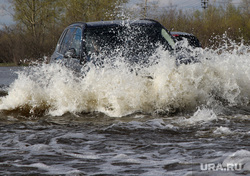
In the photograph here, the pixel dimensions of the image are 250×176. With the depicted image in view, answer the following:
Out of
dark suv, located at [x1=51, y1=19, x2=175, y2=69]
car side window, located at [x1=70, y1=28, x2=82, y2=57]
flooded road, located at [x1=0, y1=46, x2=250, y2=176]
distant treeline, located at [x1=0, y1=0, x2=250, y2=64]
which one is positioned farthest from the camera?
distant treeline, located at [x1=0, y1=0, x2=250, y2=64]

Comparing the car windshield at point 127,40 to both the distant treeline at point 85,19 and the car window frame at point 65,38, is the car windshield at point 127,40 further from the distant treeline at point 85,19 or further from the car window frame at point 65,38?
the distant treeline at point 85,19

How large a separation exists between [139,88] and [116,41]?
1273 mm

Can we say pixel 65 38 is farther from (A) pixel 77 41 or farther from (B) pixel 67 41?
(A) pixel 77 41

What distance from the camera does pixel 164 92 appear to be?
7.12m

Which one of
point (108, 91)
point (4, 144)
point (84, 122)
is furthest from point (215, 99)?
point (4, 144)

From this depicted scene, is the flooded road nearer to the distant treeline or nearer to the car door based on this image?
the car door

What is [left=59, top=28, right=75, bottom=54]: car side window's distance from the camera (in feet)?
29.5

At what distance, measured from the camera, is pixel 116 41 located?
7938 mm

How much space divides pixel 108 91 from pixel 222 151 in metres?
3.51

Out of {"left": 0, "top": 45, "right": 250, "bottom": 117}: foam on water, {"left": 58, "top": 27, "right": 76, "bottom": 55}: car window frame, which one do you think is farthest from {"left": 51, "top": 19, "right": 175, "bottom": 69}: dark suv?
{"left": 0, "top": 45, "right": 250, "bottom": 117}: foam on water

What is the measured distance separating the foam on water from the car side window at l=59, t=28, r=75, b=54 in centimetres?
57

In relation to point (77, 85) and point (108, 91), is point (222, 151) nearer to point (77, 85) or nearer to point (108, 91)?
point (108, 91)

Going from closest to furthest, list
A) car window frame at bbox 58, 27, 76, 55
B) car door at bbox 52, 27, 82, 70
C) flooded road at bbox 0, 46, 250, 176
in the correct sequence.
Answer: flooded road at bbox 0, 46, 250, 176
car door at bbox 52, 27, 82, 70
car window frame at bbox 58, 27, 76, 55

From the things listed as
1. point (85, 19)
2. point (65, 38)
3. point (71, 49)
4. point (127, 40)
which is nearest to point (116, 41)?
point (127, 40)
